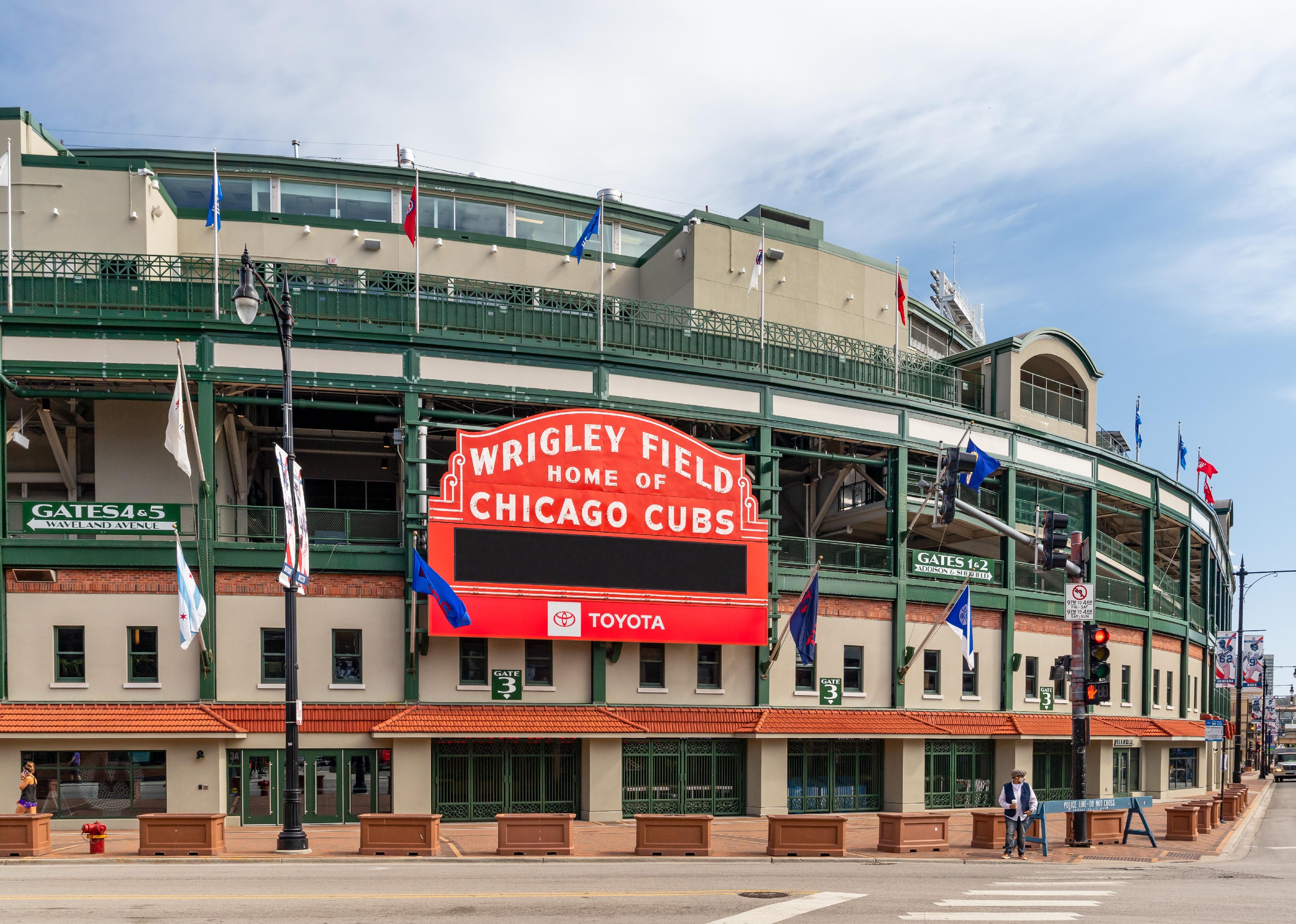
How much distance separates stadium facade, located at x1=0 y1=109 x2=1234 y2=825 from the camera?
27.6m

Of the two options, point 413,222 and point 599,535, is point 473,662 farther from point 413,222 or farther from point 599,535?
point 413,222

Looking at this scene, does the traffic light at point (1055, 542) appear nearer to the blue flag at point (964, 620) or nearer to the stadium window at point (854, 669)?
the blue flag at point (964, 620)

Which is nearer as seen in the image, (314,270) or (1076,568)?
(1076,568)

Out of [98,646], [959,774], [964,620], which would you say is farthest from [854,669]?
[98,646]

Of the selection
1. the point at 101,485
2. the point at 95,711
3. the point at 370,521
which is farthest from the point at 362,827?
the point at 101,485

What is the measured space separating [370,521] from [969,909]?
65.7ft

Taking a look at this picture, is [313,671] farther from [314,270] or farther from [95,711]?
[314,270]

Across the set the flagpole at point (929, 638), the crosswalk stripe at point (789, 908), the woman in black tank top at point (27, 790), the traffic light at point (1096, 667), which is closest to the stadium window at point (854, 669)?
the flagpole at point (929, 638)

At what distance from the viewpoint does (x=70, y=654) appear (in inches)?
1075

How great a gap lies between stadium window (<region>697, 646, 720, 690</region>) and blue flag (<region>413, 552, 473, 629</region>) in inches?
300

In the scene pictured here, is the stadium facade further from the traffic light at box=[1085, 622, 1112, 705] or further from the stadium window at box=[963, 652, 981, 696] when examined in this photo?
the traffic light at box=[1085, 622, 1112, 705]

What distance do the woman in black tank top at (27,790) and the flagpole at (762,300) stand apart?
71.6ft

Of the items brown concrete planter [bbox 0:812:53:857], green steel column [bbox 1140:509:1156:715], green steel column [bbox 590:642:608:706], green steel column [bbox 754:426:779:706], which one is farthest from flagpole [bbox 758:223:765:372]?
brown concrete planter [bbox 0:812:53:857]

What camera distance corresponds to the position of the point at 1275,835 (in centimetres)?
3475
